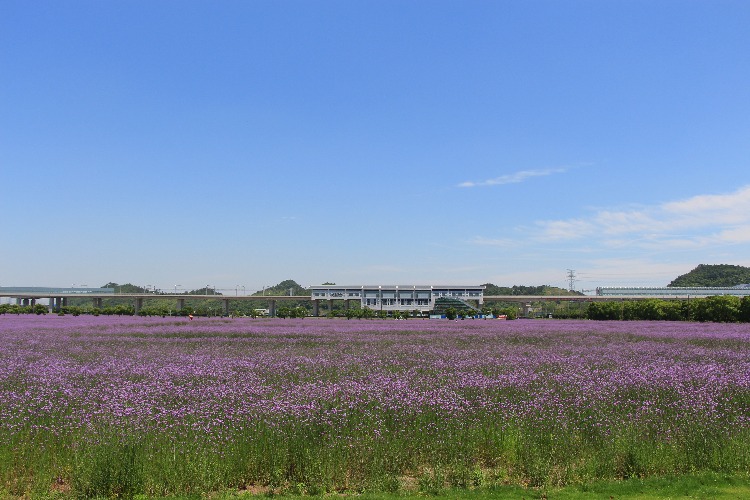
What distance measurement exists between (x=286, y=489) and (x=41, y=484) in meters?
3.29

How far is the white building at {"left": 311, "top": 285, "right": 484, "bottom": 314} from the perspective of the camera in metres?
146

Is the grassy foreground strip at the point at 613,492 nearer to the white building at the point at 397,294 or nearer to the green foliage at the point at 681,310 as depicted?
the green foliage at the point at 681,310

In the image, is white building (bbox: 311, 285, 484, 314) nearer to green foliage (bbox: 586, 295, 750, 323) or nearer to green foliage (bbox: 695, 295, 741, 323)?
green foliage (bbox: 586, 295, 750, 323)

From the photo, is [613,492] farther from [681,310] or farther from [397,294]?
[397,294]

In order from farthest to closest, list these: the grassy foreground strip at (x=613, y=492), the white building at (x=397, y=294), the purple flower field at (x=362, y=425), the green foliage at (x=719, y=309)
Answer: the white building at (x=397, y=294), the green foliage at (x=719, y=309), the purple flower field at (x=362, y=425), the grassy foreground strip at (x=613, y=492)

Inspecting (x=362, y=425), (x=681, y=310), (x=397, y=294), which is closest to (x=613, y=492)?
(x=362, y=425)

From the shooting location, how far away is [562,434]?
9.18 meters

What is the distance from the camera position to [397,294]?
148125 millimetres

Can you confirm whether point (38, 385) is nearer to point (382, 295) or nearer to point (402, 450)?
point (402, 450)

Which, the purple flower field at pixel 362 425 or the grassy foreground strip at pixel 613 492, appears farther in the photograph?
the purple flower field at pixel 362 425

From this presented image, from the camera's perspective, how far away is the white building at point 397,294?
14550cm

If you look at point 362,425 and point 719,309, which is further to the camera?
point 719,309

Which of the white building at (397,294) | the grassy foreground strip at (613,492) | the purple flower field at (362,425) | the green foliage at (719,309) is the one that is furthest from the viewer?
the white building at (397,294)

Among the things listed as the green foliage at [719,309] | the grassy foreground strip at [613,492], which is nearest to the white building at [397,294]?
the green foliage at [719,309]
